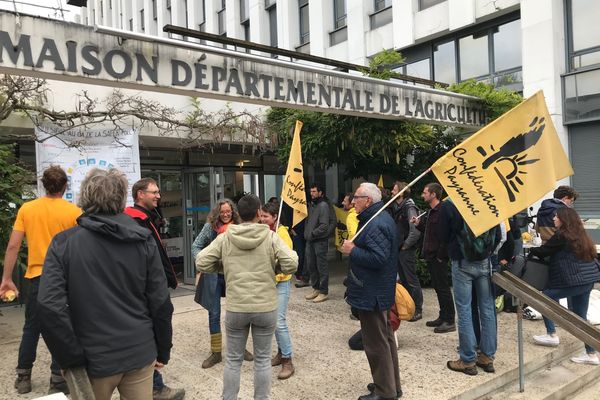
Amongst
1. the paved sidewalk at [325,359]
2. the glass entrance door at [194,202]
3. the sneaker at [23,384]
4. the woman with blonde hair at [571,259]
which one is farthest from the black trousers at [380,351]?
the glass entrance door at [194,202]

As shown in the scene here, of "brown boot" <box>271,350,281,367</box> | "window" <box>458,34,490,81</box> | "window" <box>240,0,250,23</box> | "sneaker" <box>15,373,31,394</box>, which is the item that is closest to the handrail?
"brown boot" <box>271,350,281,367</box>

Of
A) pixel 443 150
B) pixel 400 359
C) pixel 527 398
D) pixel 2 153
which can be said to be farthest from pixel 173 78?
pixel 443 150

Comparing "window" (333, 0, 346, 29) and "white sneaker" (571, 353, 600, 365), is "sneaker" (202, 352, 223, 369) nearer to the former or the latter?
"white sneaker" (571, 353, 600, 365)

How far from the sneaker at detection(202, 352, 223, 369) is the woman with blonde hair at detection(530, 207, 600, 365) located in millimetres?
3407

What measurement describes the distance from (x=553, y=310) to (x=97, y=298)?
3255 mm

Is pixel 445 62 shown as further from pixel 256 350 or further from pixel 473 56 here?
pixel 256 350

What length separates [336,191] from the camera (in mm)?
11977

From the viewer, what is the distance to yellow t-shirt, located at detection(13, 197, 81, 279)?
3.61m

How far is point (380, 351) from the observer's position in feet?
11.7

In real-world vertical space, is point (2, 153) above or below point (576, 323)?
above

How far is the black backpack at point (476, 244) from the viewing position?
412cm

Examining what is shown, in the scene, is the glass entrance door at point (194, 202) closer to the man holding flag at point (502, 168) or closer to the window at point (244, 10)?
the man holding flag at point (502, 168)

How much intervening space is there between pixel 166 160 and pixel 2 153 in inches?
168

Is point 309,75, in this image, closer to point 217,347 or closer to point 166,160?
point 217,347
